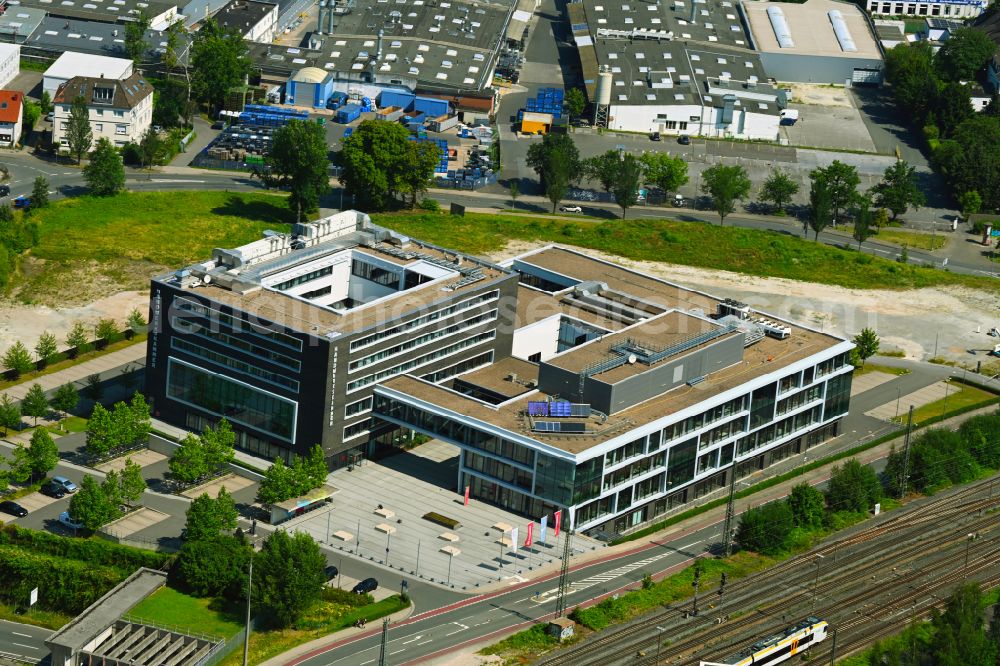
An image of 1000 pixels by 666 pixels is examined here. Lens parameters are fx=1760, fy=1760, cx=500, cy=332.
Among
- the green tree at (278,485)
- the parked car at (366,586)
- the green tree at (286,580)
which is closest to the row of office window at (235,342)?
the green tree at (278,485)

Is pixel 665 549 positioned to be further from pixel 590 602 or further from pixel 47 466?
pixel 47 466

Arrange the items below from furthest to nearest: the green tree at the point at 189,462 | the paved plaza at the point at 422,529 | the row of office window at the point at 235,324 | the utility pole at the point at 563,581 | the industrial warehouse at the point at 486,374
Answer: the row of office window at the point at 235,324
the industrial warehouse at the point at 486,374
the green tree at the point at 189,462
the paved plaza at the point at 422,529
the utility pole at the point at 563,581

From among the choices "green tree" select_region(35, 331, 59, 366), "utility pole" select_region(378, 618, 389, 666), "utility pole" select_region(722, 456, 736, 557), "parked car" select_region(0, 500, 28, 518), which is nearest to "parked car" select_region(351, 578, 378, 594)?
"utility pole" select_region(378, 618, 389, 666)

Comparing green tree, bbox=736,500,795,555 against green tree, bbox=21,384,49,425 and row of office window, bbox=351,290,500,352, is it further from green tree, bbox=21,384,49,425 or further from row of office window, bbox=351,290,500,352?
green tree, bbox=21,384,49,425

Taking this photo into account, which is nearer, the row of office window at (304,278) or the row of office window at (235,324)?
the row of office window at (235,324)

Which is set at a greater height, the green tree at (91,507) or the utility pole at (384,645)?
the green tree at (91,507)

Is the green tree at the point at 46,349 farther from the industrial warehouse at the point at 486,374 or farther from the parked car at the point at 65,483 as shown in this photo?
the parked car at the point at 65,483

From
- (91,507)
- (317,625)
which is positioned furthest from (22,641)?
(317,625)
